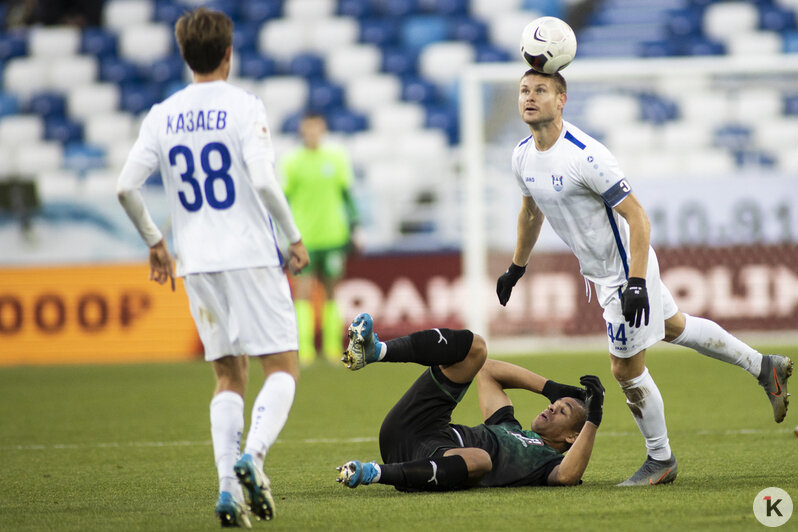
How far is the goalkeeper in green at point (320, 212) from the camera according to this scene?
11203mm

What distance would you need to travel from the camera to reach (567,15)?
55.4 feet

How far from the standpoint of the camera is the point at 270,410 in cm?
401

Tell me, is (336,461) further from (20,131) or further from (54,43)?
(54,43)

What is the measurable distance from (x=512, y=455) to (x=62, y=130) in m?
12.7

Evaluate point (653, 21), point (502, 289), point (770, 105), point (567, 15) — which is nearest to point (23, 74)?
point (567, 15)

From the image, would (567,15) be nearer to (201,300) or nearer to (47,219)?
(47,219)

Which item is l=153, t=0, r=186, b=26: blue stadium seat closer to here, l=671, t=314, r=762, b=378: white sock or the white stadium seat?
the white stadium seat

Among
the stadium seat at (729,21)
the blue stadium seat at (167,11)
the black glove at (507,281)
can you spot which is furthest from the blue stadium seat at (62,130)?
the black glove at (507,281)

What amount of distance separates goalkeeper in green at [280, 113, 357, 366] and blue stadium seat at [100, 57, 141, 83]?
238 inches

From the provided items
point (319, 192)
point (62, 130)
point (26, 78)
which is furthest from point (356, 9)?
point (319, 192)

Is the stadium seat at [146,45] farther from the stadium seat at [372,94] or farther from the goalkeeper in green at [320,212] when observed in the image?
the goalkeeper in green at [320,212]

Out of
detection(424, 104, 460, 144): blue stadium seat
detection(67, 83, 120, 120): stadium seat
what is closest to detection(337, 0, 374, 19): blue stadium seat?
detection(424, 104, 460, 144): blue stadium seat

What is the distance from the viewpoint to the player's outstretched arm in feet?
14.9

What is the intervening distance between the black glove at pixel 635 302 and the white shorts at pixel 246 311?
130 centimetres
